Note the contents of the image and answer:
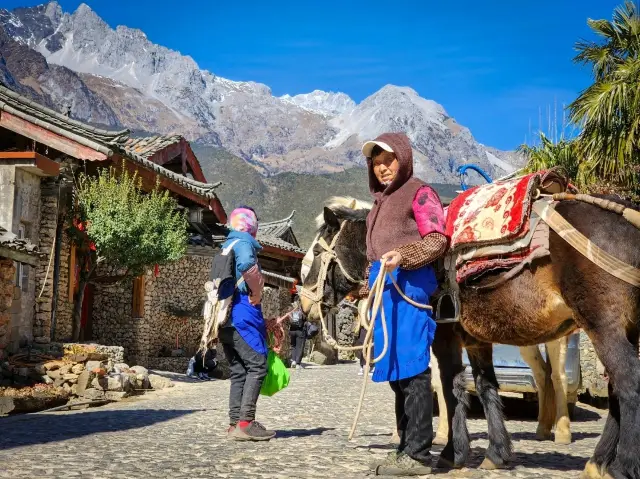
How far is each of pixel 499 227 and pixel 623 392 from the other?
50.7 inches

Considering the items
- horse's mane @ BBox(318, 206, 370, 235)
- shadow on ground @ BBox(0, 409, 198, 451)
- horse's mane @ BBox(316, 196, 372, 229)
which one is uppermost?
horse's mane @ BBox(316, 196, 372, 229)

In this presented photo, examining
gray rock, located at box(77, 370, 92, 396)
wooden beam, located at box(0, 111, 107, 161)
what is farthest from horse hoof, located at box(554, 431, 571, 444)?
wooden beam, located at box(0, 111, 107, 161)

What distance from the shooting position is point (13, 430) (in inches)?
311

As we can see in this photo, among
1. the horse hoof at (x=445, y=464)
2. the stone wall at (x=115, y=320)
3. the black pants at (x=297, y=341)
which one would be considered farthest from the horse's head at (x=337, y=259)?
the black pants at (x=297, y=341)

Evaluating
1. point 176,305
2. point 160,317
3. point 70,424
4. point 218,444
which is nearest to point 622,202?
point 218,444

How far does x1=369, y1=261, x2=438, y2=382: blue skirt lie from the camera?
4.65 meters

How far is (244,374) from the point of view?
7.05 meters

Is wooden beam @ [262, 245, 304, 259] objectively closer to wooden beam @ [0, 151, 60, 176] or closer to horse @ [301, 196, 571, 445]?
wooden beam @ [0, 151, 60, 176]

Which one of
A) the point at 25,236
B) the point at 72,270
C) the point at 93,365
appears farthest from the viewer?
the point at 72,270

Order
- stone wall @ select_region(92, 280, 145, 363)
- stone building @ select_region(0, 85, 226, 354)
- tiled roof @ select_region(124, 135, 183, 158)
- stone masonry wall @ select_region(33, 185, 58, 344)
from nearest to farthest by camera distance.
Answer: stone building @ select_region(0, 85, 226, 354)
stone masonry wall @ select_region(33, 185, 58, 344)
stone wall @ select_region(92, 280, 145, 363)
tiled roof @ select_region(124, 135, 183, 158)

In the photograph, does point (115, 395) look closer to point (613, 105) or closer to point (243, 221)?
point (243, 221)

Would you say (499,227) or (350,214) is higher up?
(350,214)

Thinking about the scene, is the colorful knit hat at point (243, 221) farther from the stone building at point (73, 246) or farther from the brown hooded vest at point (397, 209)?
the stone building at point (73, 246)

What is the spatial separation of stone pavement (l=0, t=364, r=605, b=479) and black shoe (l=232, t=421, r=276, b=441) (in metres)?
0.11
